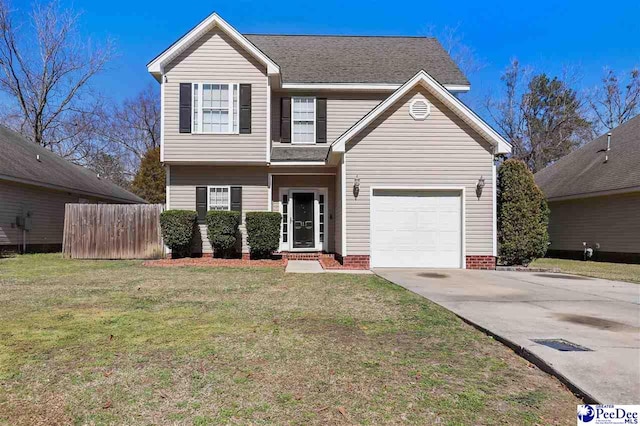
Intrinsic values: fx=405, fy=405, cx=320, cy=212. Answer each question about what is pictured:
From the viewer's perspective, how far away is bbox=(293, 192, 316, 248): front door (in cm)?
1431

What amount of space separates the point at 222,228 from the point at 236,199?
1.27 m

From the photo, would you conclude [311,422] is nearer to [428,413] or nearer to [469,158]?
[428,413]

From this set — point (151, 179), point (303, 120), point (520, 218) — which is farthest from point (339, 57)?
point (151, 179)

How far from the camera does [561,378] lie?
3393 millimetres

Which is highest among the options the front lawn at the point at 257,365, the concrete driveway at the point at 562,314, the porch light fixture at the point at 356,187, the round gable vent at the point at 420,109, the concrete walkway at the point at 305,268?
the round gable vent at the point at 420,109

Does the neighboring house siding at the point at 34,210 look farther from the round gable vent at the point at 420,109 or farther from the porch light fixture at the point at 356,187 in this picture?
the round gable vent at the point at 420,109

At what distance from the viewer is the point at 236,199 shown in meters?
13.5

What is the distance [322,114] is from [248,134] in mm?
2955

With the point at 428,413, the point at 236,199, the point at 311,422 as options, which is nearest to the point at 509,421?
the point at 428,413

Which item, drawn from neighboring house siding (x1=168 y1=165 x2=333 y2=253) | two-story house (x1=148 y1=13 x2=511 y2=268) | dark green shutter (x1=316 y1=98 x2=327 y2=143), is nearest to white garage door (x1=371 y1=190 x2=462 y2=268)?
two-story house (x1=148 y1=13 x2=511 y2=268)

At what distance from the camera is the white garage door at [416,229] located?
11.5 m

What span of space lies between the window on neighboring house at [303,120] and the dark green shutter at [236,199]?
2790mm

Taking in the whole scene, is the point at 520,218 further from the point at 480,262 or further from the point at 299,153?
the point at 299,153

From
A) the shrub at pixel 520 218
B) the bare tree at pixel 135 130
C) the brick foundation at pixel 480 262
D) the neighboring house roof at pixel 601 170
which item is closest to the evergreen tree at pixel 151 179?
the bare tree at pixel 135 130
